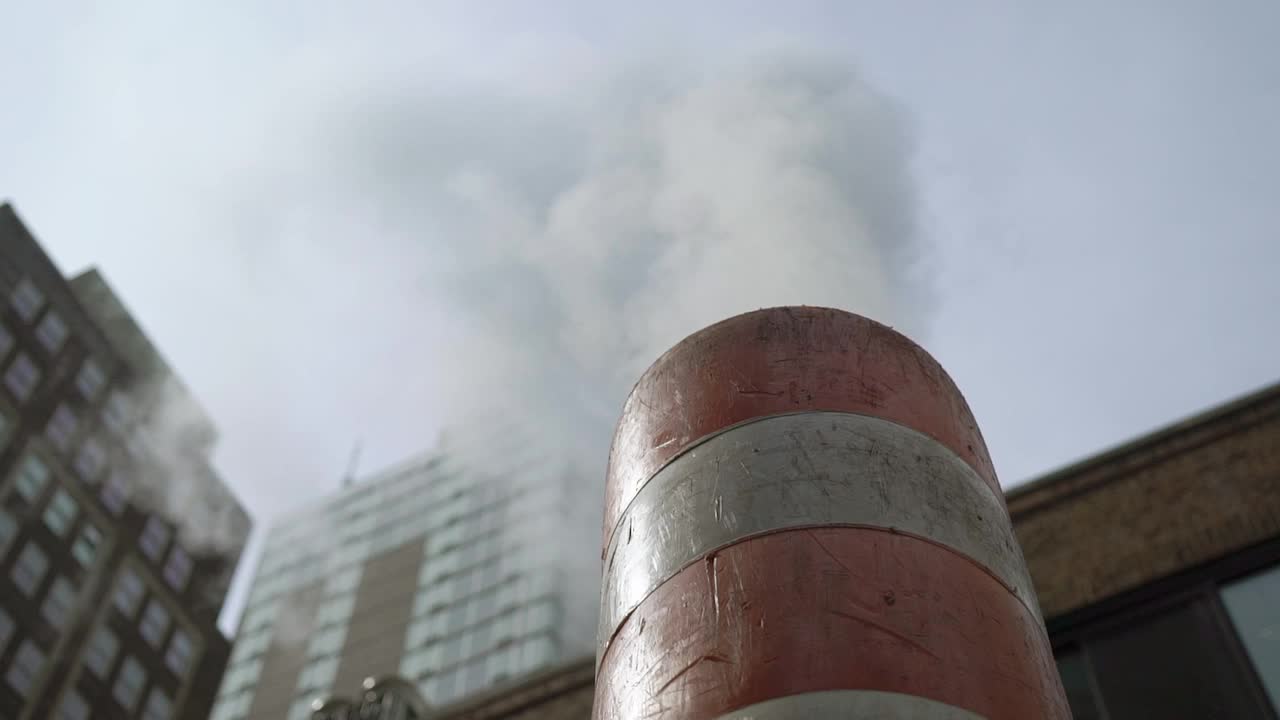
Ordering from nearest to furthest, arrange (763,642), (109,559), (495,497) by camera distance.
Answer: (763,642), (109,559), (495,497)

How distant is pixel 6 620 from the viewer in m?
34.0

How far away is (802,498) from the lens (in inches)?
145

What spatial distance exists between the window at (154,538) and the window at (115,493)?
1312 mm

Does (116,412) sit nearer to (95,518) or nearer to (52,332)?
(52,332)

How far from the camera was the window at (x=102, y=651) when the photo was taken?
36938 mm

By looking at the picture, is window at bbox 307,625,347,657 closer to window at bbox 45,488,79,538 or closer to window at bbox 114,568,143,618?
window at bbox 114,568,143,618

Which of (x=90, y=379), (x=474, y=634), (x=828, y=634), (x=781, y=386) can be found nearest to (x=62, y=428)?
(x=90, y=379)

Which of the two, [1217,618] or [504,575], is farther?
[504,575]

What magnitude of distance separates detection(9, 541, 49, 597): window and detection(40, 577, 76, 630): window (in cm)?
55

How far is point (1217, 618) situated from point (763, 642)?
5.00 meters

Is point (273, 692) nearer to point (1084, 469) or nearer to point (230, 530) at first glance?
point (230, 530)

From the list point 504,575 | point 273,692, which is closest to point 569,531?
point 504,575

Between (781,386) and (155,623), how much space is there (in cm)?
4165

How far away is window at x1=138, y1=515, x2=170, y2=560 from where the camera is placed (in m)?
42.0
